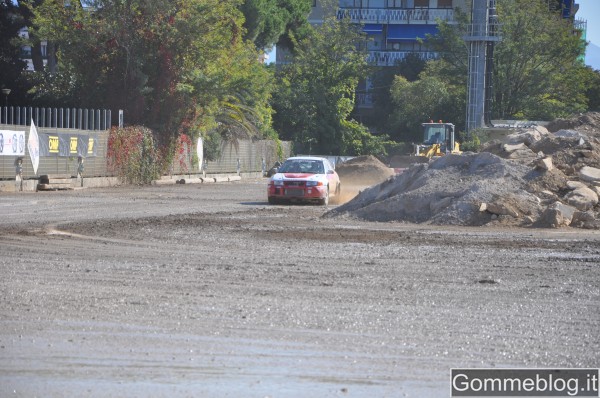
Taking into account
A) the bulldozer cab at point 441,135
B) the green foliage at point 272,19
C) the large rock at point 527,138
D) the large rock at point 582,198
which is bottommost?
the large rock at point 582,198

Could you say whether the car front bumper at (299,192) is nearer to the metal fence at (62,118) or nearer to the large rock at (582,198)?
the large rock at (582,198)

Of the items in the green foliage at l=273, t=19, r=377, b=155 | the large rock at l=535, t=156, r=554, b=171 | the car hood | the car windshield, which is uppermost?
the green foliage at l=273, t=19, r=377, b=155

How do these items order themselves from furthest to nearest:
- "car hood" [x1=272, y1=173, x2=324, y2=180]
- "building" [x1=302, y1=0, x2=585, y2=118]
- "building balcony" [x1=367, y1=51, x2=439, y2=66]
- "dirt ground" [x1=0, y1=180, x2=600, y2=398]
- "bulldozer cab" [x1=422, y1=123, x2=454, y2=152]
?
"building balcony" [x1=367, y1=51, x2=439, y2=66], "building" [x1=302, y1=0, x2=585, y2=118], "bulldozer cab" [x1=422, y1=123, x2=454, y2=152], "car hood" [x1=272, y1=173, x2=324, y2=180], "dirt ground" [x1=0, y1=180, x2=600, y2=398]

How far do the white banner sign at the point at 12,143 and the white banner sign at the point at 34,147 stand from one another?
383 mm

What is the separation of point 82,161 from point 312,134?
3665cm

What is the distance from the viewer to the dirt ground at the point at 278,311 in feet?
23.7

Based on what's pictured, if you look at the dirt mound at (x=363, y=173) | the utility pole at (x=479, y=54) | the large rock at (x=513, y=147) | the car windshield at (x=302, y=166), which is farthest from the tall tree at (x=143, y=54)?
the utility pole at (x=479, y=54)

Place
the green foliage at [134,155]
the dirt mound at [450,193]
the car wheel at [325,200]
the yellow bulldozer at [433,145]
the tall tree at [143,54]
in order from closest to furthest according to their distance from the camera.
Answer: the dirt mound at [450,193]
the car wheel at [325,200]
the green foliage at [134,155]
the tall tree at [143,54]
the yellow bulldozer at [433,145]

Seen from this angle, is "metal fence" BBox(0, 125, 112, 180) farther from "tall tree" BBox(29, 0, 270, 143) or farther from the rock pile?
the rock pile

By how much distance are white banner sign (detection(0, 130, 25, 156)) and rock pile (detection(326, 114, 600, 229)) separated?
12.3m

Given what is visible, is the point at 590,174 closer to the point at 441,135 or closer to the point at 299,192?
the point at 299,192

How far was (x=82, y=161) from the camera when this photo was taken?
123ft

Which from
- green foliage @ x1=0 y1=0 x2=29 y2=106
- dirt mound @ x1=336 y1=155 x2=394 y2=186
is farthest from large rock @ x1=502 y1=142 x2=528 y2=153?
green foliage @ x1=0 y1=0 x2=29 y2=106

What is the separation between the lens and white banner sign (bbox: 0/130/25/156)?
31.9 m
